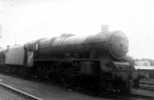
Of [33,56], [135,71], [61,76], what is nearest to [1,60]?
[33,56]

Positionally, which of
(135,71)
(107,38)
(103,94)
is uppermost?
(107,38)

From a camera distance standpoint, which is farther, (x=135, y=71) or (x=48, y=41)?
(x=48, y=41)

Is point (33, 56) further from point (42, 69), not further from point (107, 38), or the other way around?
point (107, 38)

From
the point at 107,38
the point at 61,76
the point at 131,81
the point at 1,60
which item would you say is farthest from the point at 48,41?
the point at 1,60

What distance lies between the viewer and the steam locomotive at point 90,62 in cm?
1091

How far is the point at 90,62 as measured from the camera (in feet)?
37.0

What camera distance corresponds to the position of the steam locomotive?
1091 cm

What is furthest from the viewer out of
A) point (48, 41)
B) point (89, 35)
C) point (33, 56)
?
point (33, 56)

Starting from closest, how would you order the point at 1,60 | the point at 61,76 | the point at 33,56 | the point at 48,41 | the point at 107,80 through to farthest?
the point at 107,80, the point at 61,76, the point at 48,41, the point at 33,56, the point at 1,60

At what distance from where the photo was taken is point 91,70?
11070 mm

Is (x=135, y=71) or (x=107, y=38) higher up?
(x=107, y=38)

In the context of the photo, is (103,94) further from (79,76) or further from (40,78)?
(40,78)

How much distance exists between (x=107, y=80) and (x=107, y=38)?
1.83m

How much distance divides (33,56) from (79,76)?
22.0ft
